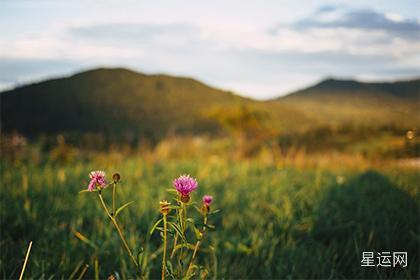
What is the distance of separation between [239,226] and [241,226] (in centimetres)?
1

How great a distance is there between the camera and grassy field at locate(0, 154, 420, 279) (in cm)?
195

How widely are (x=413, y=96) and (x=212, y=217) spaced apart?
3409cm

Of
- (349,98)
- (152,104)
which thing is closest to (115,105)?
(152,104)

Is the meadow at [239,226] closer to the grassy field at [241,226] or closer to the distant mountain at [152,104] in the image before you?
the grassy field at [241,226]

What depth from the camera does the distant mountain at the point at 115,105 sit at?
76.6ft

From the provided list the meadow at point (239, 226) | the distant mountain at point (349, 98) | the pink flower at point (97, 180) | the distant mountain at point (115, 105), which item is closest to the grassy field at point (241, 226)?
the meadow at point (239, 226)

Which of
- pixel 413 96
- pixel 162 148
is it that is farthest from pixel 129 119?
pixel 413 96

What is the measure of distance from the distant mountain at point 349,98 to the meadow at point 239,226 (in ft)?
83.5

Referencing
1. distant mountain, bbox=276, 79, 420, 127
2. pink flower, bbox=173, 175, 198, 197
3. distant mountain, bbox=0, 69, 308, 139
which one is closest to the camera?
pink flower, bbox=173, 175, 198, 197

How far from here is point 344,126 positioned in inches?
551

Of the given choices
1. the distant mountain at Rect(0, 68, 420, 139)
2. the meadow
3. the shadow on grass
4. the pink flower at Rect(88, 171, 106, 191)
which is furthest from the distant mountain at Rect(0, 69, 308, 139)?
the pink flower at Rect(88, 171, 106, 191)

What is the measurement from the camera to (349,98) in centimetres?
3688

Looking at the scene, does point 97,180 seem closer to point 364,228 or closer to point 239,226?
point 239,226

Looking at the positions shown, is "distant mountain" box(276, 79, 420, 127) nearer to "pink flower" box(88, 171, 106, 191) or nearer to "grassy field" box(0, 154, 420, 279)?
"grassy field" box(0, 154, 420, 279)
